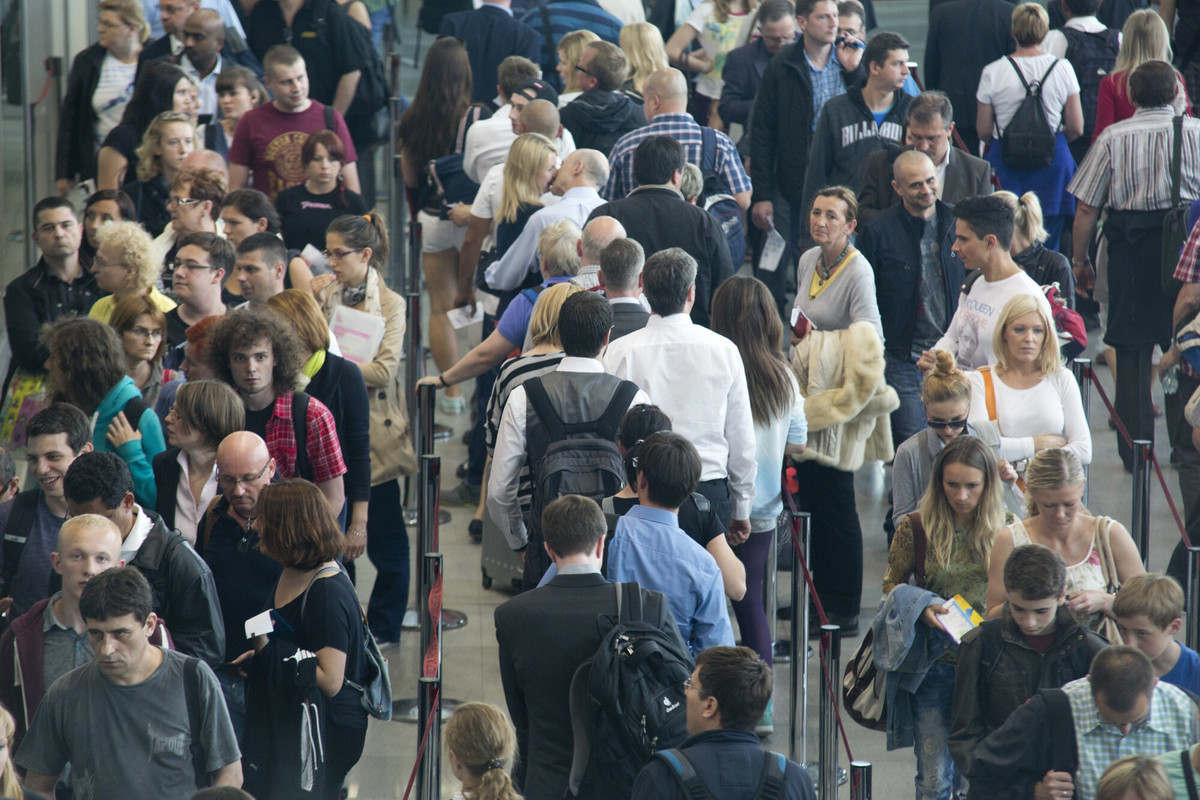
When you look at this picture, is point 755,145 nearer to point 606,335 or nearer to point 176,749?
point 606,335

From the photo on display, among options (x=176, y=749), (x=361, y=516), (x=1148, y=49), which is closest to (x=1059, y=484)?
(x=361, y=516)

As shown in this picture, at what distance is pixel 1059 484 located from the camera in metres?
5.53

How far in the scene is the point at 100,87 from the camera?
33.9ft

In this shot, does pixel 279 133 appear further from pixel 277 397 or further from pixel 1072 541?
pixel 1072 541

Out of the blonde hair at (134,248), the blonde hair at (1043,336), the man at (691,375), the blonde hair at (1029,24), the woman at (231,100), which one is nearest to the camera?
the man at (691,375)

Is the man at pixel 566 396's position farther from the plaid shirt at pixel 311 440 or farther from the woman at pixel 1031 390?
the woman at pixel 1031 390

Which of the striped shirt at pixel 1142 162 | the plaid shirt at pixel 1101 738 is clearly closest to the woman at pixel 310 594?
the plaid shirt at pixel 1101 738

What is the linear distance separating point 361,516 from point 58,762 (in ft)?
6.54

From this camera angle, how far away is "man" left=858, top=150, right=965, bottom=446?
798 cm

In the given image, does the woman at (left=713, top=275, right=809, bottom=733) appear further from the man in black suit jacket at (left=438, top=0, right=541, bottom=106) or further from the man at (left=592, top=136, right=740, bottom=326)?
the man in black suit jacket at (left=438, top=0, right=541, bottom=106)

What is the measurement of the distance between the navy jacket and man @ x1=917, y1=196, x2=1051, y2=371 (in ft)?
2.54

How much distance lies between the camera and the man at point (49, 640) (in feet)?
15.7

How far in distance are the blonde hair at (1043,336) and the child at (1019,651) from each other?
1.61m

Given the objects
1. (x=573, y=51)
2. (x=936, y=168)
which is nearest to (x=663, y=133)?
(x=936, y=168)
